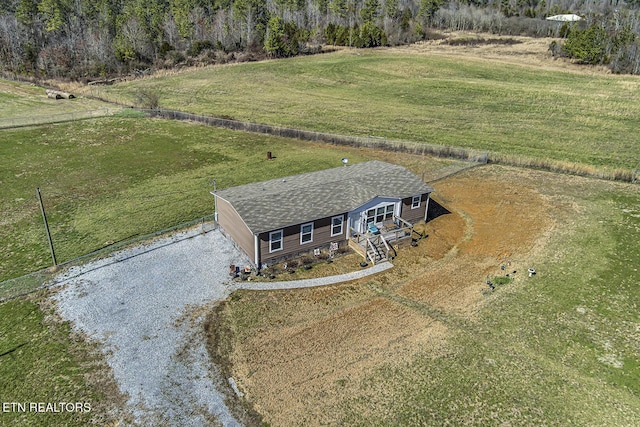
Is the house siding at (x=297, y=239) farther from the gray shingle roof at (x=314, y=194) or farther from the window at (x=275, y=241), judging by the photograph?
the gray shingle roof at (x=314, y=194)

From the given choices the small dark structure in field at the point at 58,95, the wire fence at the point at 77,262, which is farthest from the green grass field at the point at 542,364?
the small dark structure in field at the point at 58,95

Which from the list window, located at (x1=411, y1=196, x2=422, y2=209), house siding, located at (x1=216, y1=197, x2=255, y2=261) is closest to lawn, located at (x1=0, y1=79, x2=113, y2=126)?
house siding, located at (x1=216, y1=197, x2=255, y2=261)

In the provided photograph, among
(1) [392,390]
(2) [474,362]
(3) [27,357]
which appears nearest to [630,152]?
(2) [474,362]

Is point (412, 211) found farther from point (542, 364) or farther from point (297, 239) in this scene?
point (542, 364)

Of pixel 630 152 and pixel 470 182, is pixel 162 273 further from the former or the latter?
pixel 630 152

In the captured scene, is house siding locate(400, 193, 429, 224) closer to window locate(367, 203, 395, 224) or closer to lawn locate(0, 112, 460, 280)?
window locate(367, 203, 395, 224)

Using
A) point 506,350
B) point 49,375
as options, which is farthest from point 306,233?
point 49,375
